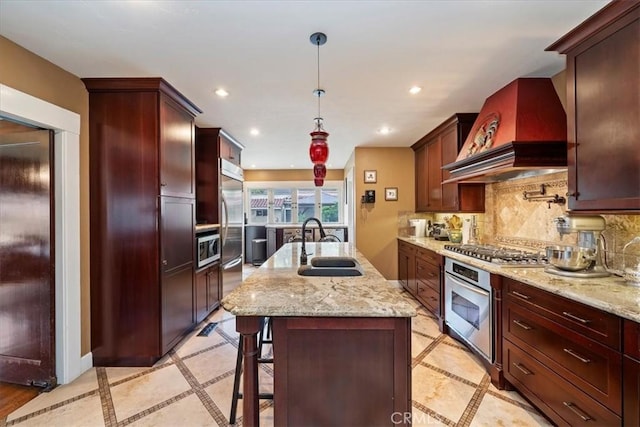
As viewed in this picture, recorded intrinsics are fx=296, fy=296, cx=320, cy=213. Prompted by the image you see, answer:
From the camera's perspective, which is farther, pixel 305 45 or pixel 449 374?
pixel 449 374

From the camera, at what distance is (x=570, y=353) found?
5.23ft

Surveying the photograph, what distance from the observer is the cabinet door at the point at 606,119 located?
1526 mm

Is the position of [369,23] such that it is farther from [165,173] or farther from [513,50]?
[165,173]

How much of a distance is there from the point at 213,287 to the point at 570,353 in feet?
11.2

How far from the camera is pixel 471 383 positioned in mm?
2252

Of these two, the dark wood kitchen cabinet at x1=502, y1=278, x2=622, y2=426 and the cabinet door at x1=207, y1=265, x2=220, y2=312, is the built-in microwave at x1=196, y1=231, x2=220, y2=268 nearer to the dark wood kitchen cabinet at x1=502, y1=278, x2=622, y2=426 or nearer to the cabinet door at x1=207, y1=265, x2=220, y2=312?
the cabinet door at x1=207, y1=265, x2=220, y2=312

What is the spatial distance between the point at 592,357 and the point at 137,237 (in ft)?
10.2

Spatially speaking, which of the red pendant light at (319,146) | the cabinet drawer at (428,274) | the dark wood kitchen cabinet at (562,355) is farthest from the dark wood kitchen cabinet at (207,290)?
the dark wood kitchen cabinet at (562,355)

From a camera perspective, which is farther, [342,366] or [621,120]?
[621,120]

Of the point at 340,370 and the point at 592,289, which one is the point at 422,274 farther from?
the point at 340,370

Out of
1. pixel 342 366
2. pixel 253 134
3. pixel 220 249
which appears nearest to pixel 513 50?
pixel 342 366

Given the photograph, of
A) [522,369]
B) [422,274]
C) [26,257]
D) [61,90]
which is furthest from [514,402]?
[61,90]

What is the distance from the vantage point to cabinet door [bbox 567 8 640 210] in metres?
1.53

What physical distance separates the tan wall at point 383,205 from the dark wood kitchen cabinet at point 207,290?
2.30 m
